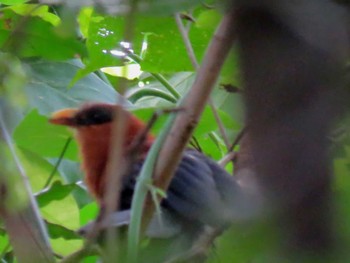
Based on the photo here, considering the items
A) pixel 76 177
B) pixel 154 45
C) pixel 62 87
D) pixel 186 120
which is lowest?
pixel 76 177

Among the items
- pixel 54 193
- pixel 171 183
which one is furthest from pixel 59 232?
pixel 171 183

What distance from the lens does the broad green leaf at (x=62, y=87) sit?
4.38 ft

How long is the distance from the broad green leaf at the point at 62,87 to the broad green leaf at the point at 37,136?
0.78 ft

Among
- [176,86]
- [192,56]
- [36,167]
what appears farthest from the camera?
[176,86]

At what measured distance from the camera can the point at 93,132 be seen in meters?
1.18

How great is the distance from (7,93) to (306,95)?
17 cm

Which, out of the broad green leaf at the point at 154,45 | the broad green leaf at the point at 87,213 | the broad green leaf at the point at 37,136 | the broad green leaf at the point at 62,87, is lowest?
the broad green leaf at the point at 87,213

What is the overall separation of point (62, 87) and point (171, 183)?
0.48 m

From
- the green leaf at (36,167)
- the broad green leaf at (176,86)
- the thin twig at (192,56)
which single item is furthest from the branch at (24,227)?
the broad green leaf at (176,86)

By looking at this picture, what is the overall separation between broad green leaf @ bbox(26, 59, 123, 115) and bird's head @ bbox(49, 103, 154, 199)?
0.11 meters

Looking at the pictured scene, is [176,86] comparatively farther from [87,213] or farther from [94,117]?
[87,213]

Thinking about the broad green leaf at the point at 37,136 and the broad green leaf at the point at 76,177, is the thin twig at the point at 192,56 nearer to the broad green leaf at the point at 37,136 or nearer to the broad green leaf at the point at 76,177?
the broad green leaf at the point at 37,136

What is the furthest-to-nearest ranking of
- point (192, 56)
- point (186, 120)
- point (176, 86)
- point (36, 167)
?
point (176, 86), point (36, 167), point (192, 56), point (186, 120)

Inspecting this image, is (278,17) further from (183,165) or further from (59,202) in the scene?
(59,202)
